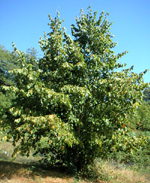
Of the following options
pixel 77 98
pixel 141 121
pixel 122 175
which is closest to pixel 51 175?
pixel 77 98

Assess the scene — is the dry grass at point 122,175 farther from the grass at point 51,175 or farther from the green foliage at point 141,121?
the green foliage at point 141,121

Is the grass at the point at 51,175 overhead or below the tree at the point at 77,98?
below

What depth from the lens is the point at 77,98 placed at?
6336mm

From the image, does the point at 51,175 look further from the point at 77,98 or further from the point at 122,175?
the point at 122,175

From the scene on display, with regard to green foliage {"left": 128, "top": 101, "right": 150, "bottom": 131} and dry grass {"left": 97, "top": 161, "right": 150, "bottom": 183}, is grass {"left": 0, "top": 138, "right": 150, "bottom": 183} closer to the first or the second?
dry grass {"left": 97, "top": 161, "right": 150, "bottom": 183}

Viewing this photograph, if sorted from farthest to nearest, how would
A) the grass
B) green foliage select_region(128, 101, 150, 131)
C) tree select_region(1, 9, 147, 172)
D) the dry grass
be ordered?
green foliage select_region(128, 101, 150, 131) < the dry grass < the grass < tree select_region(1, 9, 147, 172)

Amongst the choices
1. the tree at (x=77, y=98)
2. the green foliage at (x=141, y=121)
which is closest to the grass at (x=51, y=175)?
the tree at (x=77, y=98)

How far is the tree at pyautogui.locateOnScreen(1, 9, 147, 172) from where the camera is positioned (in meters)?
5.65

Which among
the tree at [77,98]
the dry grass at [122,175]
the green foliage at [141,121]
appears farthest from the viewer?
the green foliage at [141,121]

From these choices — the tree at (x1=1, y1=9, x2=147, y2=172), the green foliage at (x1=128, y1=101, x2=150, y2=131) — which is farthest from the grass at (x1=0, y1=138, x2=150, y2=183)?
the green foliage at (x1=128, y1=101, x2=150, y2=131)

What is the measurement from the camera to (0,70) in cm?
3675

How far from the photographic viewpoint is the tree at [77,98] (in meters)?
5.65

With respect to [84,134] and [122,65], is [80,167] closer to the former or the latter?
[84,134]

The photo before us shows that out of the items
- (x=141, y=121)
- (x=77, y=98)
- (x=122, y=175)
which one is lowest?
(x=122, y=175)
